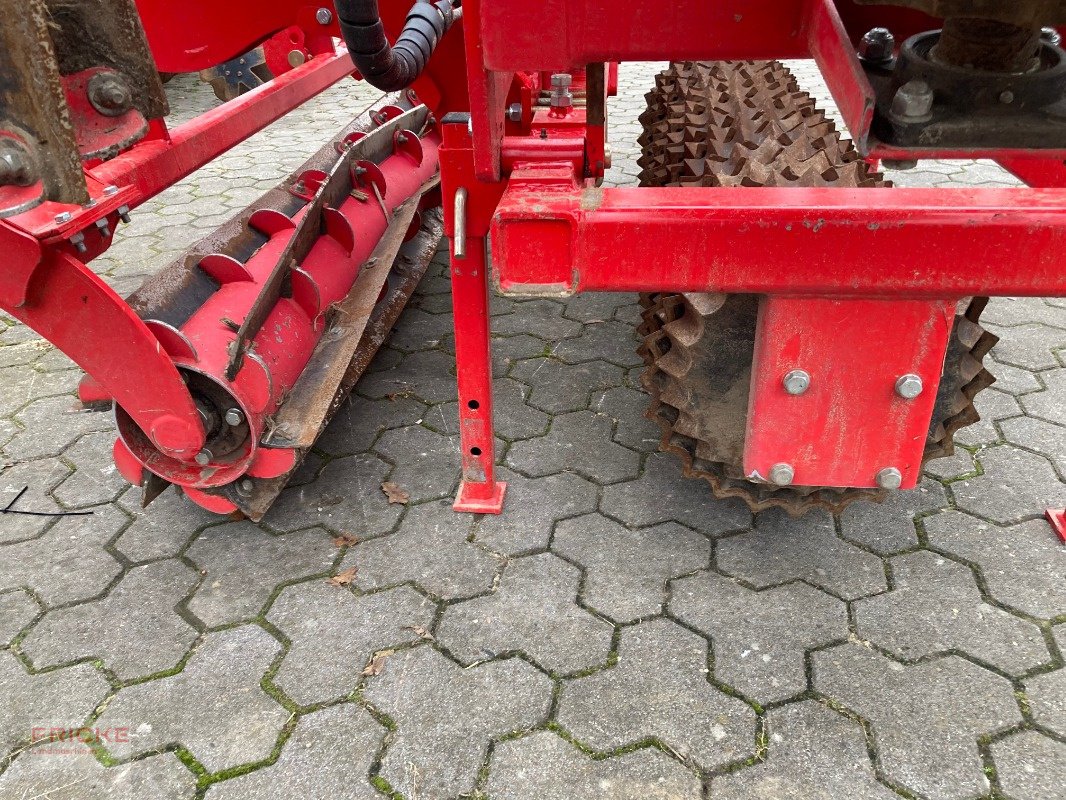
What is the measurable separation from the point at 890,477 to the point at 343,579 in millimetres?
1288

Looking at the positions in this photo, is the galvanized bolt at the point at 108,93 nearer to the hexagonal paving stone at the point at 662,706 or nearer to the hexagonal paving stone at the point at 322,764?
the hexagonal paving stone at the point at 322,764

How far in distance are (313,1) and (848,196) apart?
1.38 metres

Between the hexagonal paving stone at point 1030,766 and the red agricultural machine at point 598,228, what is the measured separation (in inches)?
21.2

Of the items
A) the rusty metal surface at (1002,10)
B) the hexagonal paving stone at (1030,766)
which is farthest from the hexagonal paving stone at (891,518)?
the rusty metal surface at (1002,10)

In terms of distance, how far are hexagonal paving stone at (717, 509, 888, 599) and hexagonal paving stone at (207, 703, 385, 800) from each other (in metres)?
0.94

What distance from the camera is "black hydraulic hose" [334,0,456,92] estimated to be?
4.25 ft

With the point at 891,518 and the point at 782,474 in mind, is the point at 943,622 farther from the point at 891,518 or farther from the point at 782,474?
the point at 782,474

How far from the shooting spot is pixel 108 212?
1.51 meters

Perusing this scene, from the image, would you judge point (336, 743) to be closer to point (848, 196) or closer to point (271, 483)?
point (271, 483)

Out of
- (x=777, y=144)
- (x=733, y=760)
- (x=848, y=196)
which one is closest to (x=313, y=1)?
(x=777, y=144)

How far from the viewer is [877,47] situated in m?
1.13

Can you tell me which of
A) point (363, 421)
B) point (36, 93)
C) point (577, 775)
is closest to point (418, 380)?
point (363, 421)

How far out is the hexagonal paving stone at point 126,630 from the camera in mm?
1754

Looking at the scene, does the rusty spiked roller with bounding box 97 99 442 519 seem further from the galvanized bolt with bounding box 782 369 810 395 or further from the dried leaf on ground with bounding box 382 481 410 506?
the galvanized bolt with bounding box 782 369 810 395
